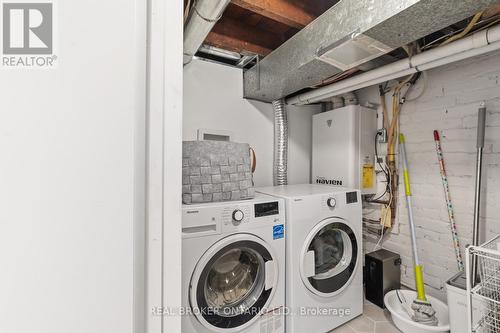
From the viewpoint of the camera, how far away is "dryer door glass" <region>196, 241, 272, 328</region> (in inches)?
51.0

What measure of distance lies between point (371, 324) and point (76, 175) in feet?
7.15

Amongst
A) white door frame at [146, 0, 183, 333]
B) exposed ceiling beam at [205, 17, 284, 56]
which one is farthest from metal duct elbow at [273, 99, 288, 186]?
white door frame at [146, 0, 183, 333]

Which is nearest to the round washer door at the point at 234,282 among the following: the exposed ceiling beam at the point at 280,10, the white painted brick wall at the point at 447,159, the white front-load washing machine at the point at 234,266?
the white front-load washing machine at the point at 234,266

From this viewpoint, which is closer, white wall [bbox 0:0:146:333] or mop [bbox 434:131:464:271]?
white wall [bbox 0:0:146:333]

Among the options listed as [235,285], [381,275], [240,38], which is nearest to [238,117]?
[240,38]

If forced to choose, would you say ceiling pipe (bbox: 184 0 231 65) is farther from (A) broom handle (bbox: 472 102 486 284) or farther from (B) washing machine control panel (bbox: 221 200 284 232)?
(A) broom handle (bbox: 472 102 486 284)

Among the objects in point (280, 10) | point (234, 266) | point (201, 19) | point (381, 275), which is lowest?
point (381, 275)

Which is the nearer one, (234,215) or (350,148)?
(234,215)

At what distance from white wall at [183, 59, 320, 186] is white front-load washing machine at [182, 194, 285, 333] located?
2.79 feet

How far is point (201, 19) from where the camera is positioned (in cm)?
121

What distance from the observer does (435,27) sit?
3.47 feet

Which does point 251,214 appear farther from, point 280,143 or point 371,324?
point 371,324

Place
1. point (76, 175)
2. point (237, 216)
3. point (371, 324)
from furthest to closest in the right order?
point (371, 324) → point (237, 216) → point (76, 175)

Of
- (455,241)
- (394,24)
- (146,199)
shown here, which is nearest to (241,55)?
(394,24)
